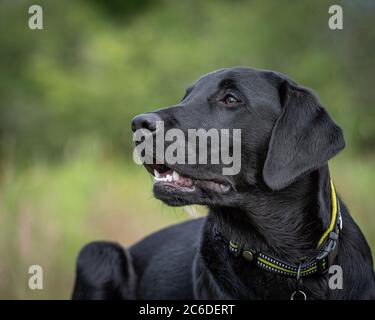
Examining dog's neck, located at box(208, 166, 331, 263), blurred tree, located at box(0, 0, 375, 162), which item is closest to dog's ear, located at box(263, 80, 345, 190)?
dog's neck, located at box(208, 166, 331, 263)

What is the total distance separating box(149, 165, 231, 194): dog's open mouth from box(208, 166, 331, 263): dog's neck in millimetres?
197

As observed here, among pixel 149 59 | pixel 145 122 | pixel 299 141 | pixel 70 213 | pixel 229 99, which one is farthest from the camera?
pixel 149 59

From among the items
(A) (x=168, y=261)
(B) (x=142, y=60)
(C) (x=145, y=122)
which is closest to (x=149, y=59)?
(B) (x=142, y=60)

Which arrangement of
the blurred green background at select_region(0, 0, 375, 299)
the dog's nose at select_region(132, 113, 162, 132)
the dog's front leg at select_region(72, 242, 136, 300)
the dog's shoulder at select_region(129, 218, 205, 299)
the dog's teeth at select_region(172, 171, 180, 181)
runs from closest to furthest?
the dog's nose at select_region(132, 113, 162, 132) < the dog's teeth at select_region(172, 171, 180, 181) < the dog's shoulder at select_region(129, 218, 205, 299) < the dog's front leg at select_region(72, 242, 136, 300) < the blurred green background at select_region(0, 0, 375, 299)

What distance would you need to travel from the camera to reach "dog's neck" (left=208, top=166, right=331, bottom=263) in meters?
3.64

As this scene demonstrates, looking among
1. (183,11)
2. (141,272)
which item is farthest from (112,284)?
(183,11)

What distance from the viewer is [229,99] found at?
12.0ft

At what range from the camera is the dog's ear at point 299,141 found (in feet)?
11.4

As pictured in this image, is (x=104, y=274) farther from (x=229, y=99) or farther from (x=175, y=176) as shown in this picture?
(x=229, y=99)

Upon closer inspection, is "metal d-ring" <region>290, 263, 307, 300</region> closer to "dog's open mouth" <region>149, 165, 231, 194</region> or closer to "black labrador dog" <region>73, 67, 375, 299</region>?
"black labrador dog" <region>73, 67, 375, 299</region>

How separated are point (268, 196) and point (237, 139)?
0.41 meters

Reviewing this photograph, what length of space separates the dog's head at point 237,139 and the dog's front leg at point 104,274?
136 centimetres
